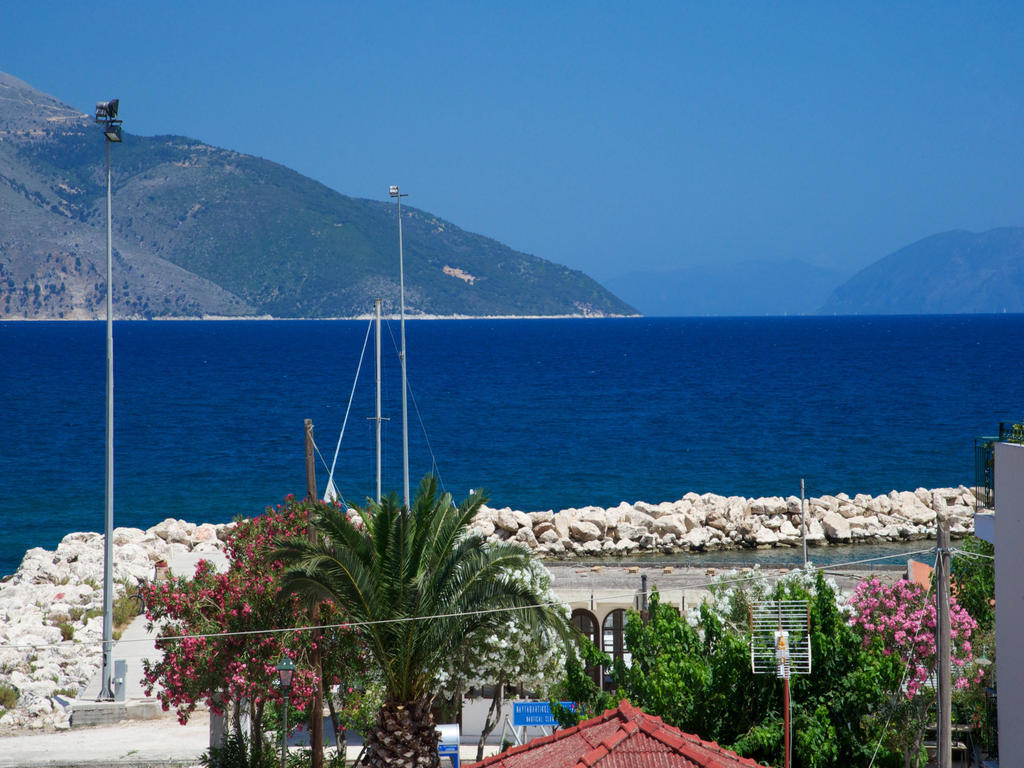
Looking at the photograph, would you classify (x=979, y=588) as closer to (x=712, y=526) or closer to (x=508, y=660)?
(x=508, y=660)

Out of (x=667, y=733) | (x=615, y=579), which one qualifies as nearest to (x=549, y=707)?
(x=667, y=733)

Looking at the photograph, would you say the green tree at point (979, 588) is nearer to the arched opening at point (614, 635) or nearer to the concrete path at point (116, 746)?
the arched opening at point (614, 635)

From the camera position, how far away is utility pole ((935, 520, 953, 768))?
1279 cm

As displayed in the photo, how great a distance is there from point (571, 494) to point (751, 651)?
46.0 metres

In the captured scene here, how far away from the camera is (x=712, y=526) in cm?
4403

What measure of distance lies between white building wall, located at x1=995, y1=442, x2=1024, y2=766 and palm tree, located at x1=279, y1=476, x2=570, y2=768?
576 cm

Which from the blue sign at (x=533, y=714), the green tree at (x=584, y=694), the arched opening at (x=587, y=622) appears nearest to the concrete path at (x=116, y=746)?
the blue sign at (x=533, y=714)

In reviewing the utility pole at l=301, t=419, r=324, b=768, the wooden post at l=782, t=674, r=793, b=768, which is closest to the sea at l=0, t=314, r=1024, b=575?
the utility pole at l=301, t=419, r=324, b=768

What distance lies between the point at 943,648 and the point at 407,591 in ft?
22.3

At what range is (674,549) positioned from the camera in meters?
42.6

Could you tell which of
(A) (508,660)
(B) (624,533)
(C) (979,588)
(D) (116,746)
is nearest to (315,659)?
(A) (508,660)

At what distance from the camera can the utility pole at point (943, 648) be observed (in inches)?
504

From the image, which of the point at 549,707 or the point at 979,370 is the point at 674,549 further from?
the point at 979,370

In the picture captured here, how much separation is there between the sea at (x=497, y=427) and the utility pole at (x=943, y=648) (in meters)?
16.8
